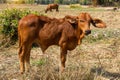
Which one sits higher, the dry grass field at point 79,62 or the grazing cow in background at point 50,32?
the grazing cow in background at point 50,32

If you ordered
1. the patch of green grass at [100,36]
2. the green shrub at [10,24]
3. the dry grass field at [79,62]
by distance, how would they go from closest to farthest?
the dry grass field at [79,62]
the green shrub at [10,24]
the patch of green grass at [100,36]

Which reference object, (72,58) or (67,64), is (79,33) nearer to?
(67,64)

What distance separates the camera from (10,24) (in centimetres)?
1224

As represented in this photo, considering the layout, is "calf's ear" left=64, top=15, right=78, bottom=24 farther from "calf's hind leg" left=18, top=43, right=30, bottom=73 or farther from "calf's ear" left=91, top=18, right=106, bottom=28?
"calf's hind leg" left=18, top=43, right=30, bottom=73

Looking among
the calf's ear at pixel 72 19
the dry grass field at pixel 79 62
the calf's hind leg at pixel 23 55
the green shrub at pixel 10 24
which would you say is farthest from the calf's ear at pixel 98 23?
the green shrub at pixel 10 24

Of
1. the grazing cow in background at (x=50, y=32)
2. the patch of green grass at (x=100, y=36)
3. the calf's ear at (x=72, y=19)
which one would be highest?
the calf's ear at (x=72, y=19)

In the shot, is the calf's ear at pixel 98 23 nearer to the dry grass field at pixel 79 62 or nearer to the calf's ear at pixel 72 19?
the calf's ear at pixel 72 19

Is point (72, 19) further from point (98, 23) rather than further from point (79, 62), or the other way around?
point (79, 62)

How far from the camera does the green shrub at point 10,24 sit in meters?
12.1

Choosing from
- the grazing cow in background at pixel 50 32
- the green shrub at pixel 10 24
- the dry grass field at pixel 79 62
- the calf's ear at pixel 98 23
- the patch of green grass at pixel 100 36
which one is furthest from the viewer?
the patch of green grass at pixel 100 36

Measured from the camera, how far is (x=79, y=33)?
7.69 meters

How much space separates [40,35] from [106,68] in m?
2.16

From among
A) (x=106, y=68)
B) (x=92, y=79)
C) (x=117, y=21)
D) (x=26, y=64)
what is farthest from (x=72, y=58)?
(x=117, y=21)

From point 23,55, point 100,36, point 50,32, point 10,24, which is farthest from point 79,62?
point 100,36
